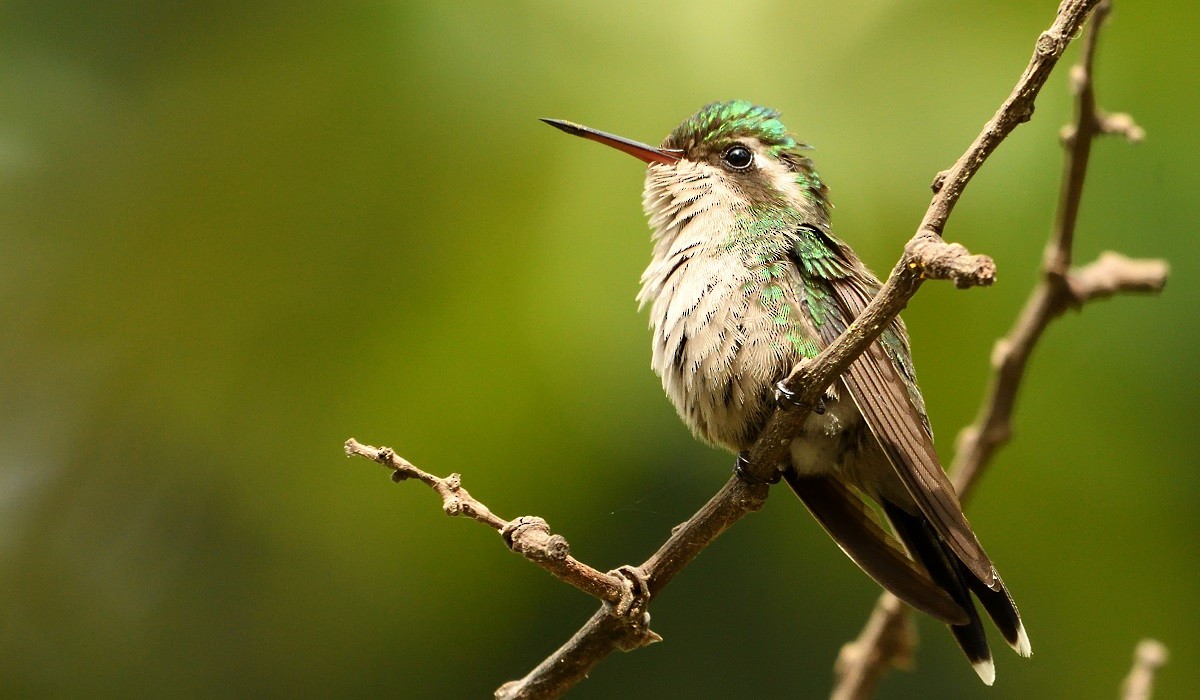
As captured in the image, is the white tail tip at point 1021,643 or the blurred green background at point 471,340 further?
the blurred green background at point 471,340

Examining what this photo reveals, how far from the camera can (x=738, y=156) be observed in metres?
1.99

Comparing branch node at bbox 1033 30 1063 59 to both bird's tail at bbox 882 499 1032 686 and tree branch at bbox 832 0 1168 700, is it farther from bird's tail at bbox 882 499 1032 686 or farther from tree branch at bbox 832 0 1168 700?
bird's tail at bbox 882 499 1032 686

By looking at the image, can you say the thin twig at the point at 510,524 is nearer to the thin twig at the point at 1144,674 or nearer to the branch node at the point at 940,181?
the branch node at the point at 940,181

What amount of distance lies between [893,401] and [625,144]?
0.66 meters

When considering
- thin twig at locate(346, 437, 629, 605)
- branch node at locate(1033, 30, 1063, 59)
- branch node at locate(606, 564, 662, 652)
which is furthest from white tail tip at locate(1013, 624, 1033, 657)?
branch node at locate(1033, 30, 1063, 59)

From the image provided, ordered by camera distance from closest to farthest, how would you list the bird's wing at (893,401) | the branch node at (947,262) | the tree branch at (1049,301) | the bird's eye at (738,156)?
the branch node at (947,262) < the bird's wing at (893,401) < the tree branch at (1049,301) < the bird's eye at (738,156)

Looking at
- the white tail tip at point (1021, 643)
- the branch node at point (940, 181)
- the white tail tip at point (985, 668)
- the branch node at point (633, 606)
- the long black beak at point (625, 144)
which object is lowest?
the branch node at point (633, 606)

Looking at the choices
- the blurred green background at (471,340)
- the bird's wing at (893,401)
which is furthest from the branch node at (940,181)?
the blurred green background at (471,340)

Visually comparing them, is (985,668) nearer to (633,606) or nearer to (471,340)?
(633,606)

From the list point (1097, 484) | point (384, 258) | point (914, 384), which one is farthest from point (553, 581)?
point (1097, 484)

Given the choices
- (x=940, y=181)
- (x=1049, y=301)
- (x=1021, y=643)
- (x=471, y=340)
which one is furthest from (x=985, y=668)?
(x=471, y=340)

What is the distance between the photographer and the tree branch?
1.66 metres

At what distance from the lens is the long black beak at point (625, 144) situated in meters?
1.69

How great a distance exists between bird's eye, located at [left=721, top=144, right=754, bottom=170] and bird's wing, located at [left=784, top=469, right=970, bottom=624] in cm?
62
